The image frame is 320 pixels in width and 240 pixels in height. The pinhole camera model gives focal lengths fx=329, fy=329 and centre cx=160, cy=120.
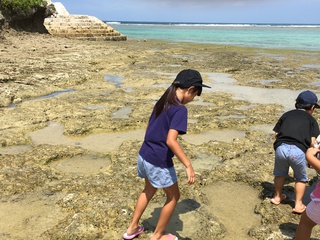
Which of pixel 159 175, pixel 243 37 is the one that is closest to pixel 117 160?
pixel 159 175

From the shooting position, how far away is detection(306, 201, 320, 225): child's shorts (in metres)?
2.38

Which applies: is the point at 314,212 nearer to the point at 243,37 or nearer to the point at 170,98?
the point at 170,98

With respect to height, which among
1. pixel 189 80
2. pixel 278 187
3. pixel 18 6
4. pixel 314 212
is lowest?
pixel 278 187

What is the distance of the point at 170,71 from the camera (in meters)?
11.9

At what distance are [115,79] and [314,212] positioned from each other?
28.0 feet

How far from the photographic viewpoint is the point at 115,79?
406 inches

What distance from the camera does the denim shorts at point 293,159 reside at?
127 inches

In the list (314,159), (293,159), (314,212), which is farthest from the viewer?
(293,159)

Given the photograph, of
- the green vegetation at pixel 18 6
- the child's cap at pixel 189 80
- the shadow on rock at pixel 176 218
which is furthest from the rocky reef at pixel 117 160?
the green vegetation at pixel 18 6

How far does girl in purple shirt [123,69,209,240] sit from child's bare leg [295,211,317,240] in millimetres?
904

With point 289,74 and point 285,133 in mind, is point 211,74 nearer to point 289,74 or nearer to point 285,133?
point 289,74

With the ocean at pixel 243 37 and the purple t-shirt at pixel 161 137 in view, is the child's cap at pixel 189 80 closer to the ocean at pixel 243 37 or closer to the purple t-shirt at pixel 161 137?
the purple t-shirt at pixel 161 137

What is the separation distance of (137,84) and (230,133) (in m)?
4.44

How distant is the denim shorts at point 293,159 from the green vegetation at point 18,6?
905 inches
